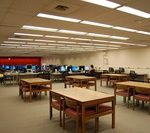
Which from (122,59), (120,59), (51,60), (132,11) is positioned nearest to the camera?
(132,11)

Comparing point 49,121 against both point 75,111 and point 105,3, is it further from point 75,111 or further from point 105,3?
point 105,3

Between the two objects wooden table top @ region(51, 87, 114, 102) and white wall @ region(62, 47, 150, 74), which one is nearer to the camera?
wooden table top @ region(51, 87, 114, 102)

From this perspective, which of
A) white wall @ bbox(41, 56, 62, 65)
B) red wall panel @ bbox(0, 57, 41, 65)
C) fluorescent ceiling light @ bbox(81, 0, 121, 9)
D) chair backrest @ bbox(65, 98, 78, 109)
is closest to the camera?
fluorescent ceiling light @ bbox(81, 0, 121, 9)

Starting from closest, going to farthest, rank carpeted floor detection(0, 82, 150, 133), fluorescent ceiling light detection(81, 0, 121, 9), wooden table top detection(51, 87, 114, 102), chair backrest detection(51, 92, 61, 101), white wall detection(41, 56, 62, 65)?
fluorescent ceiling light detection(81, 0, 121, 9) < wooden table top detection(51, 87, 114, 102) < carpeted floor detection(0, 82, 150, 133) < chair backrest detection(51, 92, 61, 101) < white wall detection(41, 56, 62, 65)

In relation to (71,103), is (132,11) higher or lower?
higher

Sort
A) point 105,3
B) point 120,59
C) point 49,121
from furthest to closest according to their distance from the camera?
1. point 120,59
2. point 49,121
3. point 105,3

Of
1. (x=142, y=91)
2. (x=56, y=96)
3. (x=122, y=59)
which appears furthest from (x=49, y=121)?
(x=122, y=59)

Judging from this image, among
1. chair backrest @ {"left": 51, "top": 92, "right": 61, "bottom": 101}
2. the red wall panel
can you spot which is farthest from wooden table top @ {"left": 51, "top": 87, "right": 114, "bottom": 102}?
the red wall panel

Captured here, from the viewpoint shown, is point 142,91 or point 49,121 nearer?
point 49,121

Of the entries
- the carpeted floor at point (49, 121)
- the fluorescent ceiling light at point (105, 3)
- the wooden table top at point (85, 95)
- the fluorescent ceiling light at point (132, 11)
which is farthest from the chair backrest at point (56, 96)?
the fluorescent ceiling light at point (132, 11)

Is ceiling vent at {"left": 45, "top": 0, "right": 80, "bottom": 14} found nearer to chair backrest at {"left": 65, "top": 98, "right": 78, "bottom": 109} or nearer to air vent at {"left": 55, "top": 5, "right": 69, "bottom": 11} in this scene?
air vent at {"left": 55, "top": 5, "right": 69, "bottom": 11}

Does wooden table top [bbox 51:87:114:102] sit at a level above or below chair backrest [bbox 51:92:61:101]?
above

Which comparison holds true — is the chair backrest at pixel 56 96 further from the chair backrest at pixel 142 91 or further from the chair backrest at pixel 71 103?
the chair backrest at pixel 142 91

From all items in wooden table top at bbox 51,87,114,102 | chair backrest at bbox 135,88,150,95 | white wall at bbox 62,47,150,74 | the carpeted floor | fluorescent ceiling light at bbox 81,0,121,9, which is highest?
fluorescent ceiling light at bbox 81,0,121,9
